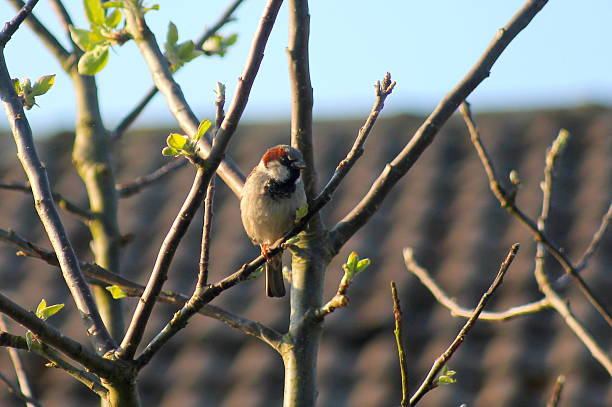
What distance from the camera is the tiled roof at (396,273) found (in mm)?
4438

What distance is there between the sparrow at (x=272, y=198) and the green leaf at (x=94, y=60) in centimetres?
104

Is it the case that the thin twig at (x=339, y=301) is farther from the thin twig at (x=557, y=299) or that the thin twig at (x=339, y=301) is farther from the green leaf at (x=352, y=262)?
the thin twig at (x=557, y=299)

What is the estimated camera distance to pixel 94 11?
1.73 meters

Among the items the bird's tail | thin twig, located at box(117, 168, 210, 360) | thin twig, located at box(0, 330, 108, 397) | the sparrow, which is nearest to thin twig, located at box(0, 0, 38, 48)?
thin twig, located at box(117, 168, 210, 360)

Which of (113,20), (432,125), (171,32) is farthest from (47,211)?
(432,125)

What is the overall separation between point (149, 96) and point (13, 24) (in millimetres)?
1123

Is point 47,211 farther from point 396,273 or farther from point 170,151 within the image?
point 396,273

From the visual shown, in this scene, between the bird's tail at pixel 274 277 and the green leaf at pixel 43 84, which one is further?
the bird's tail at pixel 274 277

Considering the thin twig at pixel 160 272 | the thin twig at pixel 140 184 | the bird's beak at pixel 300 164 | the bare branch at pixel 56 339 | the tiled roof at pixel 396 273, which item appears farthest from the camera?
the tiled roof at pixel 396 273

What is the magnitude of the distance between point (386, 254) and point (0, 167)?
3.42 m

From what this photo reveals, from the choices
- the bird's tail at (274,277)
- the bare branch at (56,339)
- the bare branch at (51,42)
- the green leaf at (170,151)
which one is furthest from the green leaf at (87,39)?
the bird's tail at (274,277)

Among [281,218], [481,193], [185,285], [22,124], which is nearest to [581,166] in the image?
[481,193]

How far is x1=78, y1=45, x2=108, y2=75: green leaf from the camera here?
1737 mm

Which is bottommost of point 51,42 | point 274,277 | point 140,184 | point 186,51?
point 186,51
